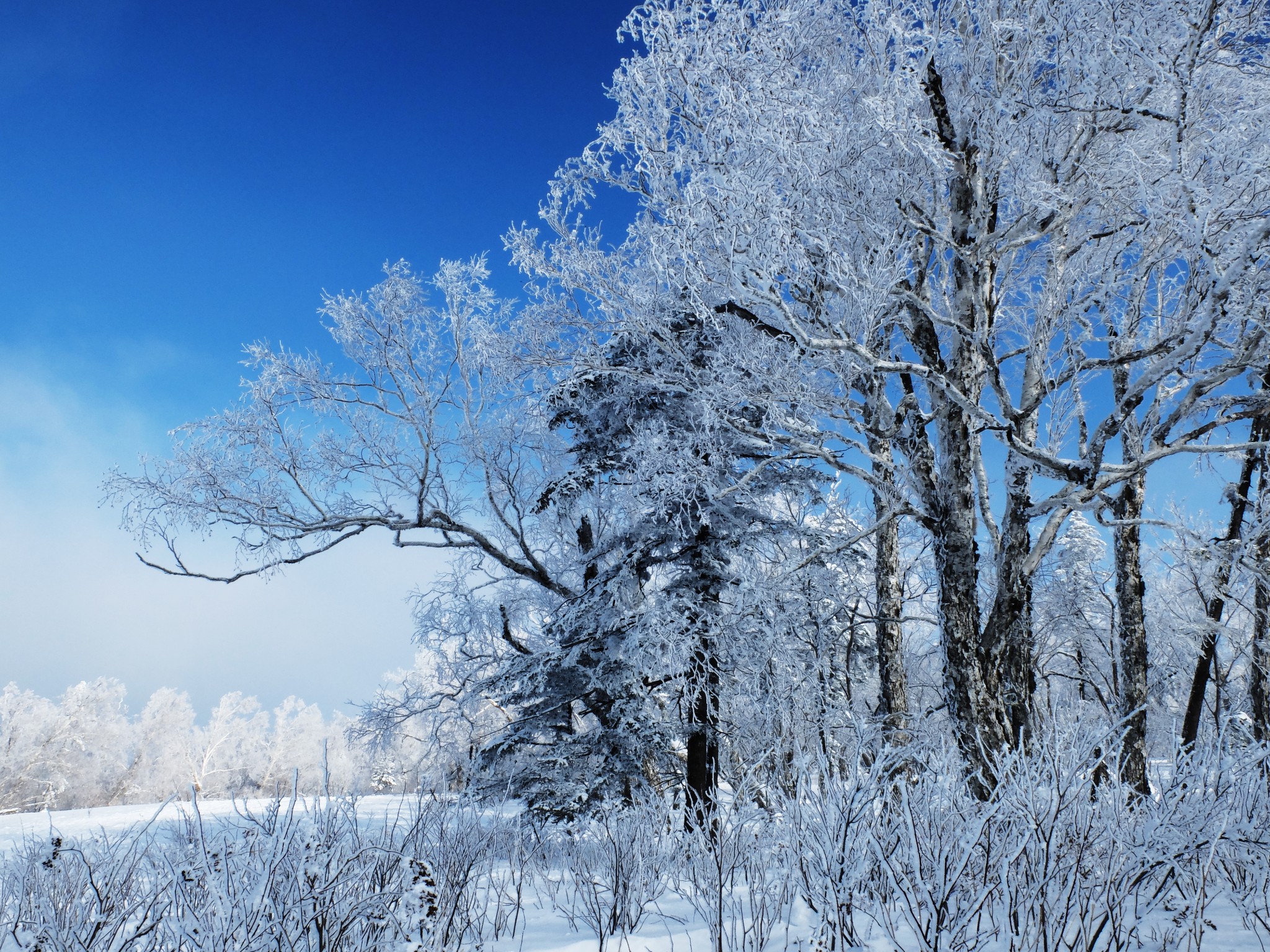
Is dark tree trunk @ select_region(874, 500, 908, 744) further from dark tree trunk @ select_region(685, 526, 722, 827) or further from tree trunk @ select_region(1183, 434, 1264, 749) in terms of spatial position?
tree trunk @ select_region(1183, 434, 1264, 749)

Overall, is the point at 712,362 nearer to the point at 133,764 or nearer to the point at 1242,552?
the point at 1242,552

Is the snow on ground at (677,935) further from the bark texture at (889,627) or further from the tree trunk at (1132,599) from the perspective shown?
the tree trunk at (1132,599)

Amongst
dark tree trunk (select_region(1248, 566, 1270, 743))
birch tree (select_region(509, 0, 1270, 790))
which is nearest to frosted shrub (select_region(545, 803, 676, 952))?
birch tree (select_region(509, 0, 1270, 790))

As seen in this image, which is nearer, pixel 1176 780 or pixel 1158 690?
pixel 1176 780

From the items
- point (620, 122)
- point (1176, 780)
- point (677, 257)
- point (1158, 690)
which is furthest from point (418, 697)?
point (1158, 690)

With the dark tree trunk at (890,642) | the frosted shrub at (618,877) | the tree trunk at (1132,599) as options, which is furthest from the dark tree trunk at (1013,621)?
the frosted shrub at (618,877)

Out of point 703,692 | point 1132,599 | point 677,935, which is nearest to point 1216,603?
point 1132,599

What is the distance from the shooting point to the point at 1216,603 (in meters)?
9.95

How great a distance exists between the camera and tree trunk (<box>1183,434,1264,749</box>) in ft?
29.1

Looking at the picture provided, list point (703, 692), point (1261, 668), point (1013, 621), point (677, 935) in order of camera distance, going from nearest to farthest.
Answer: point (677, 935) → point (1013, 621) → point (703, 692) → point (1261, 668)

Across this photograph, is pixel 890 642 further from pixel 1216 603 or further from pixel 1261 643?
pixel 1216 603

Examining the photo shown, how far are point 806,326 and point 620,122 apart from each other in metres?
2.92

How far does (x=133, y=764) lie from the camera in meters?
41.4

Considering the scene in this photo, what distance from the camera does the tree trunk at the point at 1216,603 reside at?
8.88 meters
